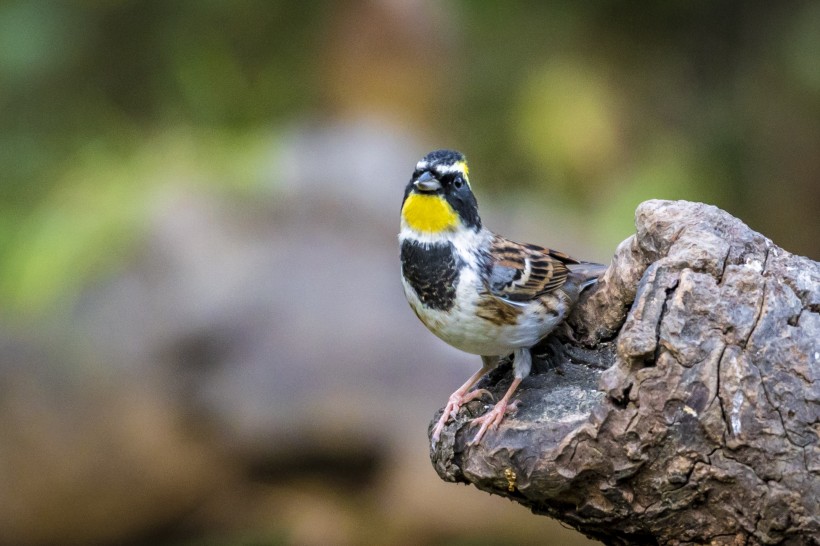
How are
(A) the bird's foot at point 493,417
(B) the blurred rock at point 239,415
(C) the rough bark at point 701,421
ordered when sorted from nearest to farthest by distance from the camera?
(C) the rough bark at point 701,421 < (A) the bird's foot at point 493,417 < (B) the blurred rock at point 239,415

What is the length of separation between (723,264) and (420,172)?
1.23 m

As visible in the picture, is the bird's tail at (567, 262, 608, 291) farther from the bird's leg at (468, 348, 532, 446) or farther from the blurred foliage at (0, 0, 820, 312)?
the blurred foliage at (0, 0, 820, 312)

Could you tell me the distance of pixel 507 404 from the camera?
3.29 meters

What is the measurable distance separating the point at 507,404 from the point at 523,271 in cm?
70

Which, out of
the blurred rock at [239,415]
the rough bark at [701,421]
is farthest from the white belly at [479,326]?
the blurred rock at [239,415]

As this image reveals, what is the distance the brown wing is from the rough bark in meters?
0.78

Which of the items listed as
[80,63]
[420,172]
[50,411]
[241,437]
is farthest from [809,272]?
[80,63]

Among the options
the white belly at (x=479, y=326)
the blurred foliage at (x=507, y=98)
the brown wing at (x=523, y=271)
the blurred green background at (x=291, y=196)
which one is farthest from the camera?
the blurred foliage at (x=507, y=98)

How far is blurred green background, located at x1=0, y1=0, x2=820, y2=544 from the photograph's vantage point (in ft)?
20.3

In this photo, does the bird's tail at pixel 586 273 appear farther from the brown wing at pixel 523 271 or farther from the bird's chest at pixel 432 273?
the bird's chest at pixel 432 273

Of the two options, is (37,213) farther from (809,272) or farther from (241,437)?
(809,272)

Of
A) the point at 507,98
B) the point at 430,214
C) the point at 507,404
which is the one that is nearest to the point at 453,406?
the point at 507,404

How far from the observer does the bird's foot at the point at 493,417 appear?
10.1 ft

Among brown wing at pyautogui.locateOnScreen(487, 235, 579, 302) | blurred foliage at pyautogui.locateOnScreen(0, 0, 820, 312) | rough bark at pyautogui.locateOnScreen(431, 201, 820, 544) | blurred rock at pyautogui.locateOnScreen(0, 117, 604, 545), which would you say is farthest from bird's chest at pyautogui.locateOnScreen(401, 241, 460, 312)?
blurred foliage at pyautogui.locateOnScreen(0, 0, 820, 312)
